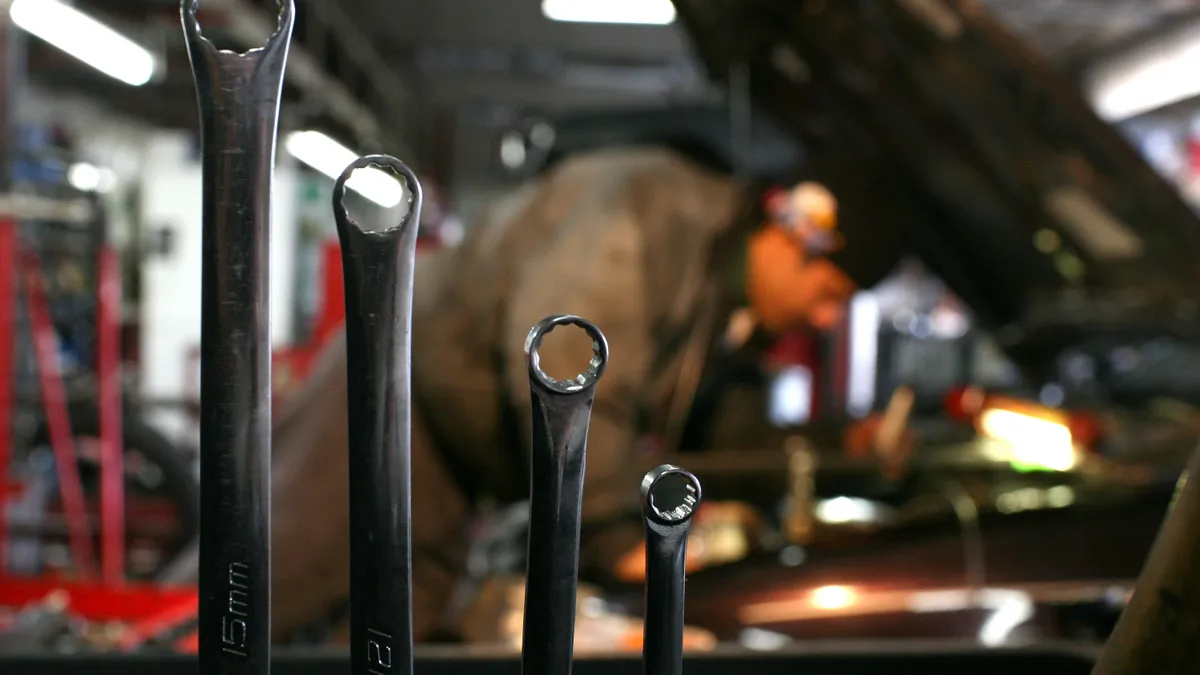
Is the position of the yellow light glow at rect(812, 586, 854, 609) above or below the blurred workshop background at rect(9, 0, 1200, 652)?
below

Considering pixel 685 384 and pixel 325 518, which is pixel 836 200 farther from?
pixel 325 518

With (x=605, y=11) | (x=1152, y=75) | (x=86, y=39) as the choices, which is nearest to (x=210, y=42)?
(x=86, y=39)

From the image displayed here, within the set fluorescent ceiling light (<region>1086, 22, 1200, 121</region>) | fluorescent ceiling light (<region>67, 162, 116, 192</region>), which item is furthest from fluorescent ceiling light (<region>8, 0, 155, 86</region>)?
fluorescent ceiling light (<region>1086, 22, 1200, 121</region>)

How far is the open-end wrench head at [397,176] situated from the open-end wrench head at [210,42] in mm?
37

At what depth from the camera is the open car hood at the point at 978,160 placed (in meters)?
1.62

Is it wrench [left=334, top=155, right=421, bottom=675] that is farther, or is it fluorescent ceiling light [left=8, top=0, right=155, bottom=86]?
fluorescent ceiling light [left=8, top=0, right=155, bottom=86]

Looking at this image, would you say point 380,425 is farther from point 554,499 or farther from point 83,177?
point 83,177

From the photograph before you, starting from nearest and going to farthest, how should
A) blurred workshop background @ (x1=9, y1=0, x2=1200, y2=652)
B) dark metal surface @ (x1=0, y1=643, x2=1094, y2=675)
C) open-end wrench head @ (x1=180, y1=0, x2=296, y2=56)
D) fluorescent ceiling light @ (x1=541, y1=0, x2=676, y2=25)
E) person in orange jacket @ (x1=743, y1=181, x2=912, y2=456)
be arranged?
open-end wrench head @ (x1=180, y1=0, x2=296, y2=56) → dark metal surface @ (x1=0, y1=643, x2=1094, y2=675) → blurred workshop background @ (x1=9, y1=0, x2=1200, y2=652) → person in orange jacket @ (x1=743, y1=181, x2=912, y2=456) → fluorescent ceiling light @ (x1=541, y1=0, x2=676, y2=25)

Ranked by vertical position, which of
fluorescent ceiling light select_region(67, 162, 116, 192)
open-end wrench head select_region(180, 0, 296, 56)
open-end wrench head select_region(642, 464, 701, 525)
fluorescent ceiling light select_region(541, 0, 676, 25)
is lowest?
open-end wrench head select_region(642, 464, 701, 525)

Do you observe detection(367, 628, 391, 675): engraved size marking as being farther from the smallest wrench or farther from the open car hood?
the open car hood

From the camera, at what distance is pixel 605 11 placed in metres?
6.35

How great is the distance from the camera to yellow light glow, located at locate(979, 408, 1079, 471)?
5.58 ft

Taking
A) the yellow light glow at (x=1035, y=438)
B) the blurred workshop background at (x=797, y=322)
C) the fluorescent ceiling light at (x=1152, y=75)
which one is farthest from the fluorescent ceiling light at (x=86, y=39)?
the fluorescent ceiling light at (x=1152, y=75)

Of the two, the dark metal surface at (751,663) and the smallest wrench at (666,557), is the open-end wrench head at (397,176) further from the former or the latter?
the dark metal surface at (751,663)
